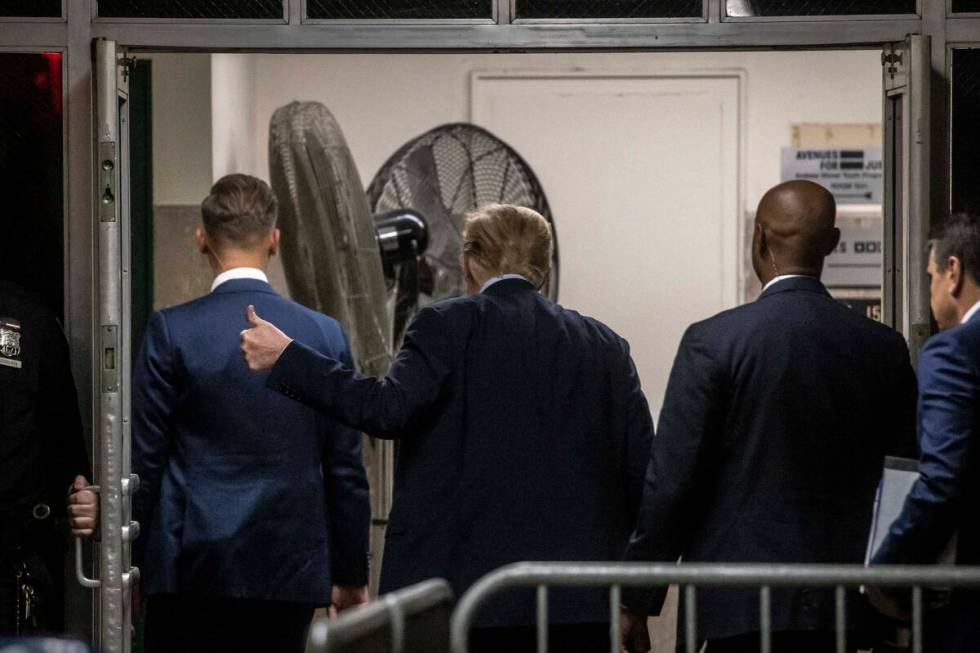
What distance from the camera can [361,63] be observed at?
7.08 meters

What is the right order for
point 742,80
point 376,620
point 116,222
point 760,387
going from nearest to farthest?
point 376,620 → point 760,387 → point 116,222 → point 742,80

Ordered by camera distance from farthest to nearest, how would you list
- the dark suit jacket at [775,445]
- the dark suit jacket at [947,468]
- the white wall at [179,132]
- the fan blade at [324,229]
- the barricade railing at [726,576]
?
the white wall at [179,132]
the fan blade at [324,229]
the dark suit jacket at [775,445]
the dark suit jacket at [947,468]
the barricade railing at [726,576]

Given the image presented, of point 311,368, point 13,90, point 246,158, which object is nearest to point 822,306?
point 311,368

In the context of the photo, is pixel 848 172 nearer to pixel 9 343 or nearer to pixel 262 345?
pixel 262 345

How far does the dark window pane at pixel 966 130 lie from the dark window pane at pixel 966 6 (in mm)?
95

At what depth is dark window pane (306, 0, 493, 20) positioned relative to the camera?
353 centimetres

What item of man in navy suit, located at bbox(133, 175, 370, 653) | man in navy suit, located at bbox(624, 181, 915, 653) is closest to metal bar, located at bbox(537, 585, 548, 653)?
man in navy suit, located at bbox(624, 181, 915, 653)

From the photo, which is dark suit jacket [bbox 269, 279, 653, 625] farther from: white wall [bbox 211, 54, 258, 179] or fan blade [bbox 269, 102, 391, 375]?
white wall [bbox 211, 54, 258, 179]

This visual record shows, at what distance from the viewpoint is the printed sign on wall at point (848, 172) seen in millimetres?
6992

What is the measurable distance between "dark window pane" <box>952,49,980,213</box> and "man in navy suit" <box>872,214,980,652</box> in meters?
0.75

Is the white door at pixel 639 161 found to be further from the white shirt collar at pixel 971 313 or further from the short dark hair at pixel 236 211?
the white shirt collar at pixel 971 313

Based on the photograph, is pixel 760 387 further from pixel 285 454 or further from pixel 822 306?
pixel 285 454

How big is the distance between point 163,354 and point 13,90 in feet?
2.39

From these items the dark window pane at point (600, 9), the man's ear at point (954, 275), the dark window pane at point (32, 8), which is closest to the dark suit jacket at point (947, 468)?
the man's ear at point (954, 275)
